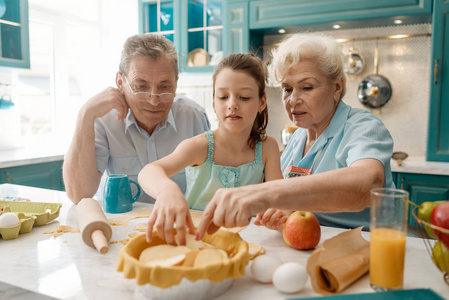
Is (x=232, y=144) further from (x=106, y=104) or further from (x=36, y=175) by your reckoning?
(x=36, y=175)

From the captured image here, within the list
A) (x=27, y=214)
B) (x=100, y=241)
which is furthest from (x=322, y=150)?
(x=27, y=214)

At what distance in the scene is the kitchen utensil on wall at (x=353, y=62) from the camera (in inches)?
132

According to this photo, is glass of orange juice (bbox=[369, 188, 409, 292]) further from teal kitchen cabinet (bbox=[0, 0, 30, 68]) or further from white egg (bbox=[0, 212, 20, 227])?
teal kitchen cabinet (bbox=[0, 0, 30, 68])

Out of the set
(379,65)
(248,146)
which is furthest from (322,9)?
(248,146)

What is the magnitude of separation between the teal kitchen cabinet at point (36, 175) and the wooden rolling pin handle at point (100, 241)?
7.16 feet

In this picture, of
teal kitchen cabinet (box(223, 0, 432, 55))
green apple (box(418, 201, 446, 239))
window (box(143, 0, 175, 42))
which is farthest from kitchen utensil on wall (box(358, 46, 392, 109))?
green apple (box(418, 201, 446, 239))

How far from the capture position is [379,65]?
10.9ft

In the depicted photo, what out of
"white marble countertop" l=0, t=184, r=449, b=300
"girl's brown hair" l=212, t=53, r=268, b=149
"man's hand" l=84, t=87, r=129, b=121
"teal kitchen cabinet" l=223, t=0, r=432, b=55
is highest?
"teal kitchen cabinet" l=223, t=0, r=432, b=55

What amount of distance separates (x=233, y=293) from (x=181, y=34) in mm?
3644

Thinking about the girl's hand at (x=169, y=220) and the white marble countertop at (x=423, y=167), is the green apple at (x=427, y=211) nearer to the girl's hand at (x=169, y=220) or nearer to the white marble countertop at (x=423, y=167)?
the girl's hand at (x=169, y=220)

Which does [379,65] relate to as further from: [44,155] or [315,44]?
[44,155]

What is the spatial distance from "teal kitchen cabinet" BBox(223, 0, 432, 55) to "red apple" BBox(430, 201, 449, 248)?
2553 mm

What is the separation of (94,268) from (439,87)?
2809 mm

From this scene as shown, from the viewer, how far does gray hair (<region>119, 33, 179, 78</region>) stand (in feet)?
5.54
